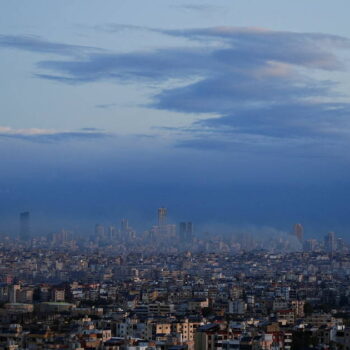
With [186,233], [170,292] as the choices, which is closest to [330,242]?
[186,233]

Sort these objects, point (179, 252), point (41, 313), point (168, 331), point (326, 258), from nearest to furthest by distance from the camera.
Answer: point (168, 331) < point (41, 313) < point (326, 258) < point (179, 252)

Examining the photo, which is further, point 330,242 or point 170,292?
point 330,242

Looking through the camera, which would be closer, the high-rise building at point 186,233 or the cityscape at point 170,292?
the cityscape at point 170,292

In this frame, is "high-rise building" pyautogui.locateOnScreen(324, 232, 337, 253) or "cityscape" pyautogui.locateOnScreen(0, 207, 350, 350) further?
"high-rise building" pyautogui.locateOnScreen(324, 232, 337, 253)

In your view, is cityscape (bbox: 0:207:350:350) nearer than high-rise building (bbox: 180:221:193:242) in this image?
Yes

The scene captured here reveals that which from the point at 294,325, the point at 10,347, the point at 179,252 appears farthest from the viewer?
the point at 179,252

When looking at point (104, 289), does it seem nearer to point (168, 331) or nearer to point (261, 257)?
point (168, 331)

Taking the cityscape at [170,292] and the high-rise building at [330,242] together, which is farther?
the high-rise building at [330,242]

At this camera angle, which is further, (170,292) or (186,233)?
(186,233)

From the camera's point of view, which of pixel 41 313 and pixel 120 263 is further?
pixel 120 263

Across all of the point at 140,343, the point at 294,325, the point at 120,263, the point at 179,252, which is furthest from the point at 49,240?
the point at 140,343

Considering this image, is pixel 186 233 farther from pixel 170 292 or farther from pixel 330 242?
pixel 170 292
